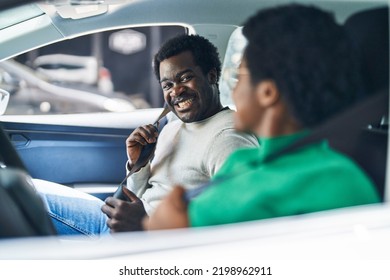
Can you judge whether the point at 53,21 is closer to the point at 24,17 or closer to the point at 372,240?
the point at 24,17

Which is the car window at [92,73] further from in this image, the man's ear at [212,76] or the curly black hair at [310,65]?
the curly black hair at [310,65]

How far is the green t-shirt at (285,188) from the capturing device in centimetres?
184

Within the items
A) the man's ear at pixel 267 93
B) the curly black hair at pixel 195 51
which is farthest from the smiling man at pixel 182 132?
the man's ear at pixel 267 93

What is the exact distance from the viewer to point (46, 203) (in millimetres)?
2281

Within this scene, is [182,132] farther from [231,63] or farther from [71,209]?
[71,209]

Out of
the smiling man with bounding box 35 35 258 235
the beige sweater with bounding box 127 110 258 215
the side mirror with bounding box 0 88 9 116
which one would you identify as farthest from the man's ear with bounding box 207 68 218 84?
the side mirror with bounding box 0 88 9 116

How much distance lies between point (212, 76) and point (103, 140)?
453 millimetres

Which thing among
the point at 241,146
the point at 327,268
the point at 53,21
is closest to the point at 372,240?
the point at 327,268

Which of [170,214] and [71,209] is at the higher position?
[71,209]

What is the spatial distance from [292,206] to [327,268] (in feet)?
0.64

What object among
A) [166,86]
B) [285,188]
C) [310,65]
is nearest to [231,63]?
[166,86]

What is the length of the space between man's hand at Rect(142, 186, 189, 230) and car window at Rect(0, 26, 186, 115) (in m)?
0.38

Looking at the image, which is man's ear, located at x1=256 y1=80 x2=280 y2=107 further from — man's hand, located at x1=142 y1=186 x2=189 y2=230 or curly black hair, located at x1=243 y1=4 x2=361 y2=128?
man's hand, located at x1=142 y1=186 x2=189 y2=230

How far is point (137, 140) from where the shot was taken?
2326 millimetres
